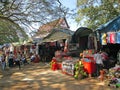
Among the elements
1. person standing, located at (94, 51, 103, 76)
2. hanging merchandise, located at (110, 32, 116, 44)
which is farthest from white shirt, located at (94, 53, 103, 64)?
hanging merchandise, located at (110, 32, 116, 44)

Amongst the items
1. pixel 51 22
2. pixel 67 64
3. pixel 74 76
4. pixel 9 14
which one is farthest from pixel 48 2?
pixel 74 76

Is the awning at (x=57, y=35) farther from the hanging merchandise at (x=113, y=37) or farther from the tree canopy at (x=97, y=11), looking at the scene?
the hanging merchandise at (x=113, y=37)

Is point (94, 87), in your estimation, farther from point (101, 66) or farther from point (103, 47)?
point (103, 47)

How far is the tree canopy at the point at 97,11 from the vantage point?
61.2 feet

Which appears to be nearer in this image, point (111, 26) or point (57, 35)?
point (111, 26)

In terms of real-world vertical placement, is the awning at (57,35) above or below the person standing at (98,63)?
above

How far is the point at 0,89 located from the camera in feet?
34.1

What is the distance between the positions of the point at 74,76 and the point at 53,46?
8660 mm

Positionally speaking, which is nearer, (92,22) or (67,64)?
(67,64)

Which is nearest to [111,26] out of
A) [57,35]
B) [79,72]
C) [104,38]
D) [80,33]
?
[104,38]

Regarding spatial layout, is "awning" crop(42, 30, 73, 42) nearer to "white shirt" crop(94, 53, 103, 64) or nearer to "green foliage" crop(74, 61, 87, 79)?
"green foliage" crop(74, 61, 87, 79)

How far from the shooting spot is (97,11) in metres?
19.0

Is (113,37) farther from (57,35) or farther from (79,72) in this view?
(57,35)

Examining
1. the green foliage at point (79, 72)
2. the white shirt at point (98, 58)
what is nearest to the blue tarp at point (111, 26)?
the white shirt at point (98, 58)
